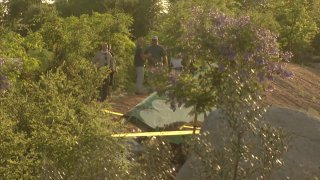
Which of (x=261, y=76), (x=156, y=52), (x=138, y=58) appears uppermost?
(x=261, y=76)

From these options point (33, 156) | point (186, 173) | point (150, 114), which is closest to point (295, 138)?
point (186, 173)

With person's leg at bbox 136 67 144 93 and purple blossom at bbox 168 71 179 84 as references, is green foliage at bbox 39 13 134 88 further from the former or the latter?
purple blossom at bbox 168 71 179 84

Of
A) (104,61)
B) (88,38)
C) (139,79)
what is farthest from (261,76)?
(88,38)

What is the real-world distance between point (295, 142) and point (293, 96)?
446 inches

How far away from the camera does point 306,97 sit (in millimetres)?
18828

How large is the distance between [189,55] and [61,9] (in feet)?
63.7

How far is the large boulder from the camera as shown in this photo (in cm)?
677

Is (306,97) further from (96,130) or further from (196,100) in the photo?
(96,130)

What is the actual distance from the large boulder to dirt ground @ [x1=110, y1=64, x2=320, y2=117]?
261 inches

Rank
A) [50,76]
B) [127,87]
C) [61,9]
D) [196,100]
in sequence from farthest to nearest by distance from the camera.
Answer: [61,9]
[127,87]
[196,100]
[50,76]

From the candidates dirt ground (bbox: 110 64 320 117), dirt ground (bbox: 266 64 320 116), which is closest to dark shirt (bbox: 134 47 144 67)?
dirt ground (bbox: 110 64 320 117)

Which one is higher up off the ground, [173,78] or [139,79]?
→ [173,78]

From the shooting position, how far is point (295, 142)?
287 inches

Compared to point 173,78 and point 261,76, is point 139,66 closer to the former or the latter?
point 173,78
